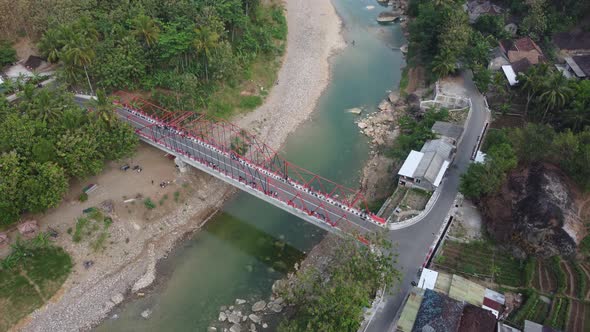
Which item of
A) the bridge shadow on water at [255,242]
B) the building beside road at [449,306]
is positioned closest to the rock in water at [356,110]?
the bridge shadow on water at [255,242]

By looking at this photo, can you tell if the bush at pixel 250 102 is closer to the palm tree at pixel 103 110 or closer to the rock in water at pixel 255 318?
the palm tree at pixel 103 110

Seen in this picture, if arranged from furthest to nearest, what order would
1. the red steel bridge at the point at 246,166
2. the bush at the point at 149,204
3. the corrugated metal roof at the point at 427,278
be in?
the bush at the point at 149,204, the red steel bridge at the point at 246,166, the corrugated metal roof at the point at 427,278

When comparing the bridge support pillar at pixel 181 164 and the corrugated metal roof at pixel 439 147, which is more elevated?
the corrugated metal roof at pixel 439 147

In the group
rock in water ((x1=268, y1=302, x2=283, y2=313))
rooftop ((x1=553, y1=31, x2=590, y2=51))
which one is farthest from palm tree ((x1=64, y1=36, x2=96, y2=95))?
rooftop ((x1=553, y1=31, x2=590, y2=51))

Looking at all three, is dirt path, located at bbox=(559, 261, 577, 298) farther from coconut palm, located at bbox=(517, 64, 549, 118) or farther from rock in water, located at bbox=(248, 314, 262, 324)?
rock in water, located at bbox=(248, 314, 262, 324)

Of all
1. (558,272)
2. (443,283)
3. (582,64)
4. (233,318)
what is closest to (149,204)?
(233,318)

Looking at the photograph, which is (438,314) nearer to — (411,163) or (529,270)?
(529,270)
